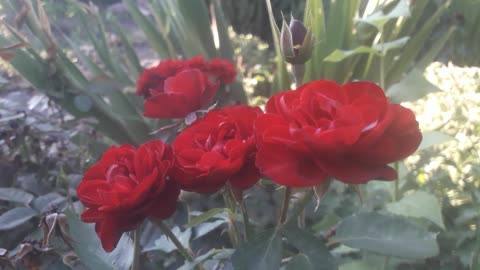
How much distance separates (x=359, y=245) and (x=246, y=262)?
12 centimetres

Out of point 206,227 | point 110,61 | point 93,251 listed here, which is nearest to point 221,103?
point 206,227

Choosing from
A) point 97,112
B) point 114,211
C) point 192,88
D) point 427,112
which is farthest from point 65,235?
point 97,112

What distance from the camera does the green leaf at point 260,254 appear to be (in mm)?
432

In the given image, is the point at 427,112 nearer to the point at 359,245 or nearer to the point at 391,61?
the point at 391,61

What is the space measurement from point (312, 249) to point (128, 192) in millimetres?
164

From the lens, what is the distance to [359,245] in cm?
48

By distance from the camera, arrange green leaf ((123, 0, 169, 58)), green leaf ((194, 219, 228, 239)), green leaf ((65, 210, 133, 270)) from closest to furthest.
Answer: green leaf ((65, 210, 133, 270)), green leaf ((194, 219, 228, 239)), green leaf ((123, 0, 169, 58))

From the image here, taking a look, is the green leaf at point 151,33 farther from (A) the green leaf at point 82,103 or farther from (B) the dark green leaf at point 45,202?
(B) the dark green leaf at point 45,202

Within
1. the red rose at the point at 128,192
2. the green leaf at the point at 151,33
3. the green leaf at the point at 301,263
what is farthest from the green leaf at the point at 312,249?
the green leaf at the point at 151,33

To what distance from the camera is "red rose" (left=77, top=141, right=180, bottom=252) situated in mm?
414

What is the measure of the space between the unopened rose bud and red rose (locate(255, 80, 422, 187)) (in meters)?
0.16

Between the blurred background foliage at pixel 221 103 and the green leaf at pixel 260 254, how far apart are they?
0.06 meters

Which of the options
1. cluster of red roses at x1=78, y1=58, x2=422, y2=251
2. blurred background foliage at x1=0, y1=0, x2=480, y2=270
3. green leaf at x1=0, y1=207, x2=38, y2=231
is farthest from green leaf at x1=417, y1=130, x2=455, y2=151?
green leaf at x1=0, y1=207, x2=38, y2=231

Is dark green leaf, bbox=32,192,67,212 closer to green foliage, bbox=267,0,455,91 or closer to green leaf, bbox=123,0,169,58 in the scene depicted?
green foliage, bbox=267,0,455,91
